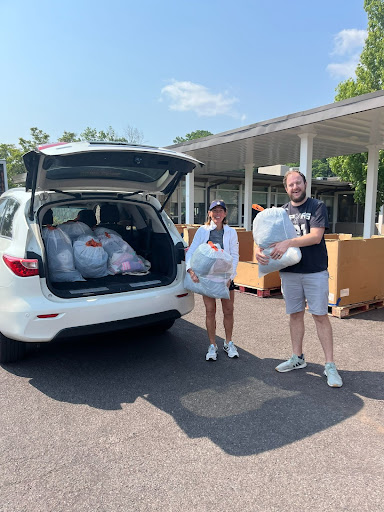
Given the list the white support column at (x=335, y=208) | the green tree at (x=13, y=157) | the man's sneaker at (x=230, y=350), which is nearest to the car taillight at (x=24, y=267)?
the man's sneaker at (x=230, y=350)

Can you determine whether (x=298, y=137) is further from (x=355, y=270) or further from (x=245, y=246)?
(x=355, y=270)

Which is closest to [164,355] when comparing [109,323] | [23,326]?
[109,323]

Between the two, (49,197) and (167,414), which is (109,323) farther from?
(49,197)

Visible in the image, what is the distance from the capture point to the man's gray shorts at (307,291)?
3.42 metres

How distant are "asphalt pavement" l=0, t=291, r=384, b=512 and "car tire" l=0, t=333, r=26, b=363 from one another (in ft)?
0.33

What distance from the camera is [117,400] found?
3115 mm

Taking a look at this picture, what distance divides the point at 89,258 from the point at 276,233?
2008mm

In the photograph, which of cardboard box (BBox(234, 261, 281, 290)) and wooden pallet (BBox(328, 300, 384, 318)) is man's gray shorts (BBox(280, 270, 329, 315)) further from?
cardboard box (BBox(234, 261, 281, 290))

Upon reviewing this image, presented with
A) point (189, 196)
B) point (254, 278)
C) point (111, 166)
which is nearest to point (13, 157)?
point (189, 196)

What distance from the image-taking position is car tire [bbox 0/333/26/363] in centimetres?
361

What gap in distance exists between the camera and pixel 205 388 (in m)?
3.31

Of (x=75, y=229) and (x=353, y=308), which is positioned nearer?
(x=75, y=229)

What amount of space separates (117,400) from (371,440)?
190 cm

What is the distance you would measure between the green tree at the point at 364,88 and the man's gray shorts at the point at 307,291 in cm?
1518
